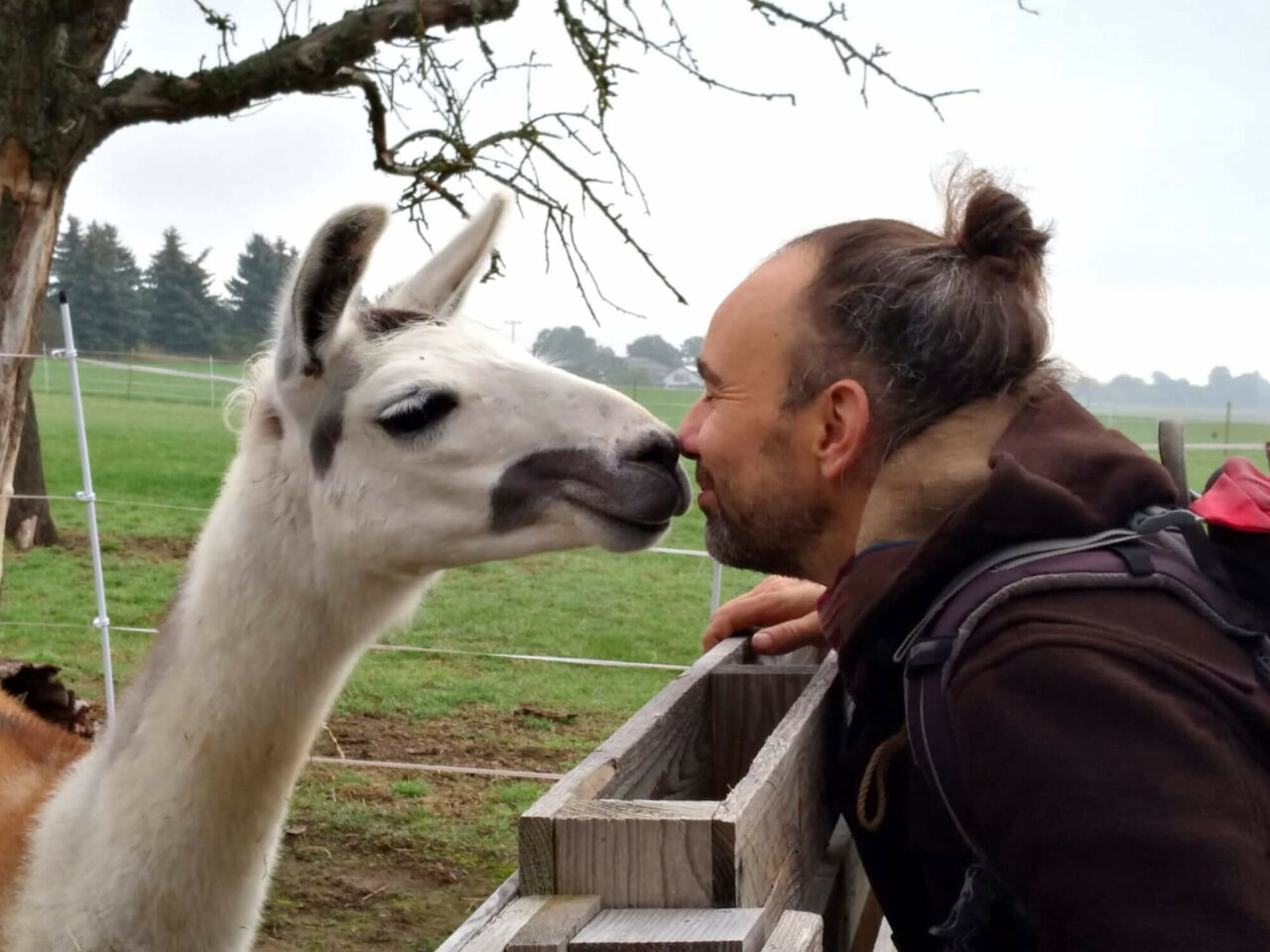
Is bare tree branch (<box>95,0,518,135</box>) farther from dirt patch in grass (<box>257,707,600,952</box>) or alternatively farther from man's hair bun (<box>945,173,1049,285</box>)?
man's hair bun (<box>945,173,1049,285</box>)

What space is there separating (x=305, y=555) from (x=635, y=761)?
1088 millimetres

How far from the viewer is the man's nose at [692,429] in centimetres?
177

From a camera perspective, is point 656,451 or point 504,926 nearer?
point 504,926

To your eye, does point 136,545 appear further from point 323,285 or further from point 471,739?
point 323,285

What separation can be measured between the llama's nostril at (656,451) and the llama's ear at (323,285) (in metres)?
0.68

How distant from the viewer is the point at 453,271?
2916 mm

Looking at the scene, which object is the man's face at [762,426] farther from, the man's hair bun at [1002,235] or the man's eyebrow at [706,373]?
the man's hair bun at [1002,235]

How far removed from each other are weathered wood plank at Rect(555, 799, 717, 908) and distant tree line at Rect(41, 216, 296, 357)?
121 feet

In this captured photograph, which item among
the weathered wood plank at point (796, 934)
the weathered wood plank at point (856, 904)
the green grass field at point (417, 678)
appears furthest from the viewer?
the green grass field at point (417, 678)

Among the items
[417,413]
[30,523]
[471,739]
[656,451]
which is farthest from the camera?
[30,523]

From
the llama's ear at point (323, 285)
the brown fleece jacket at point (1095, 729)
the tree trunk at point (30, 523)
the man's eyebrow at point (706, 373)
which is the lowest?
the tree trunk at point (30, 523)

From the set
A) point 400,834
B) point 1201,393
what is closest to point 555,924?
point 400,834

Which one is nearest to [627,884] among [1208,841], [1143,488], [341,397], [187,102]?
[1208,841]

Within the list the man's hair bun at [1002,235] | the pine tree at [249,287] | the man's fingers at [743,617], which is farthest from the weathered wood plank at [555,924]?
the pine tree at [249,287]
